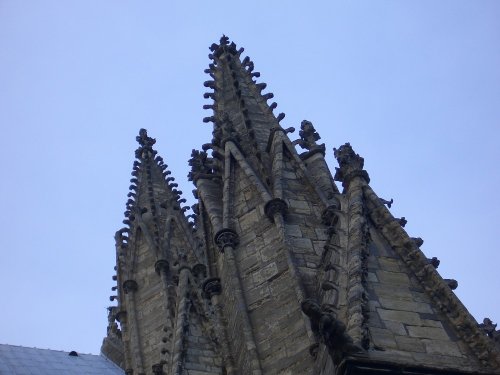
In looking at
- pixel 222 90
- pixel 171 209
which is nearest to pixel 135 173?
pixel 171 209

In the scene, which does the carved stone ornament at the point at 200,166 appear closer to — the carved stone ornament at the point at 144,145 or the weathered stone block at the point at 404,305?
the weathered stone block at the point at 404,305

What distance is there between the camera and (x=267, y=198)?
1349 cm

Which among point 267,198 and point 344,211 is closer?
point 344,211

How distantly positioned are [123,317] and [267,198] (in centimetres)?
1095

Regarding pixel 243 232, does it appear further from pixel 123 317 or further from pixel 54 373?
pixel 54 373

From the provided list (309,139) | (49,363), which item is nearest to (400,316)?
(309,139)

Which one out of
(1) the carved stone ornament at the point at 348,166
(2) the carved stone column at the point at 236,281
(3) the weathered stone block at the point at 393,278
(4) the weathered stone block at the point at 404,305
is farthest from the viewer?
(1) the carved stone ornament at the point at 348,166

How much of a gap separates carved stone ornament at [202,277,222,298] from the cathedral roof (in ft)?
44.3

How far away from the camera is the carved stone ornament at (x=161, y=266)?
76.9 ft

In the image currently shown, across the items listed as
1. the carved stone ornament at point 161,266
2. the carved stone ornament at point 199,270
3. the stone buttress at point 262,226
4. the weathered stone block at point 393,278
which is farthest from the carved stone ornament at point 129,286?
the weathered stone block at point 393,278

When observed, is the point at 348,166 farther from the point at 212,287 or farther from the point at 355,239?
the point at 212,287

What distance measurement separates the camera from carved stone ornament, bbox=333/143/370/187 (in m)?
12.5

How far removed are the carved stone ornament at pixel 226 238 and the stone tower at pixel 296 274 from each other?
2 cm

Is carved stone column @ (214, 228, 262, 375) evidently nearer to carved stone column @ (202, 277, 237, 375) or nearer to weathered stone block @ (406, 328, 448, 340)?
carved stone column @ (202, 277, 237, 375)
